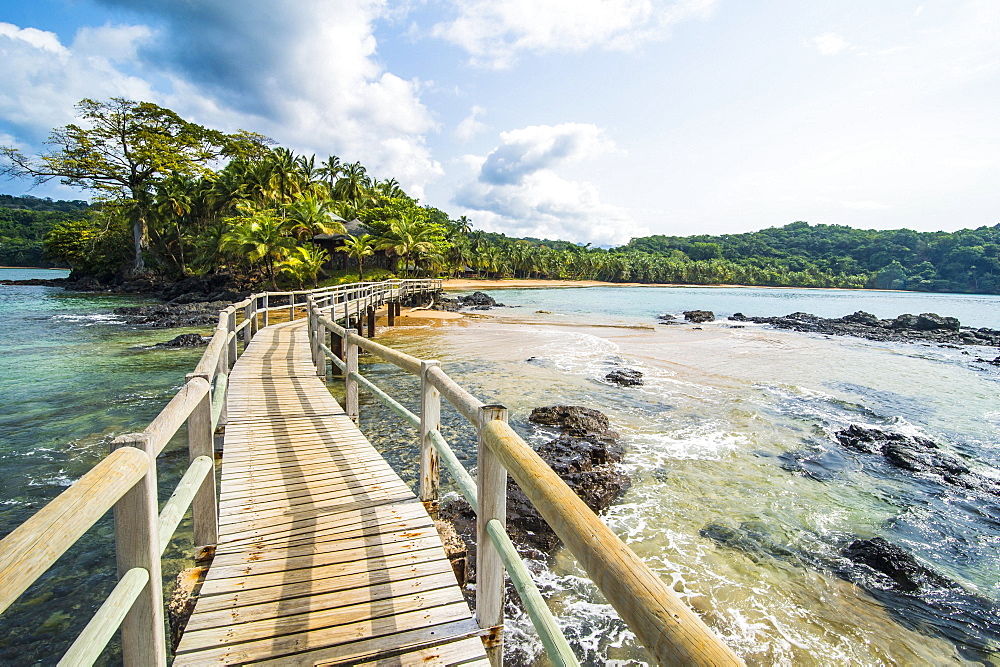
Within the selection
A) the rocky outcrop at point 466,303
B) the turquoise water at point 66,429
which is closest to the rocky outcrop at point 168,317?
the turquoise water at point 66,429

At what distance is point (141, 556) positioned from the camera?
5.28ft

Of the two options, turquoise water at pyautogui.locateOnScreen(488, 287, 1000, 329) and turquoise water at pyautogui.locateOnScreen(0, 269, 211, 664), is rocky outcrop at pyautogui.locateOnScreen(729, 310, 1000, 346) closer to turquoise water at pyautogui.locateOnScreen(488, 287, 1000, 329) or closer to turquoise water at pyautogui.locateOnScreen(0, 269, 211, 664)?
turquoise water at pyautogui.locateOnScreen(488, 287, 1000, 329)

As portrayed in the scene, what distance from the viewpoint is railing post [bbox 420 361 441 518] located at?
345cm

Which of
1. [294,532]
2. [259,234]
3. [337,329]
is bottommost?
[294,532]

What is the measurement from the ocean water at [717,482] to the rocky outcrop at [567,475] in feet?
0.83

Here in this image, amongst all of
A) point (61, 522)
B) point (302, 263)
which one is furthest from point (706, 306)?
point (61, 522)

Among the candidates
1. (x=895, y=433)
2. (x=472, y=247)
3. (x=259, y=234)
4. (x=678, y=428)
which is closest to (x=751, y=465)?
(x=678, y=428)

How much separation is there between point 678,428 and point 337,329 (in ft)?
20.4

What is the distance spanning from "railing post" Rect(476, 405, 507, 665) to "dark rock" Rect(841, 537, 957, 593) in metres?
4.55

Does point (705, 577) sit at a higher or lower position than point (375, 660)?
lower

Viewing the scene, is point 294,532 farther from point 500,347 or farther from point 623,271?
point 623,271

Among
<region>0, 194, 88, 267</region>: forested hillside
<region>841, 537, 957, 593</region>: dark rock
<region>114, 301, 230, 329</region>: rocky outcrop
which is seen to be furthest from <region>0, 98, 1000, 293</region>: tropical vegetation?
<region>0, 194, 88, 267</region>: forested hillside

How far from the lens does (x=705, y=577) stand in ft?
15.0

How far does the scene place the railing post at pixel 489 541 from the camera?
7.28ft
